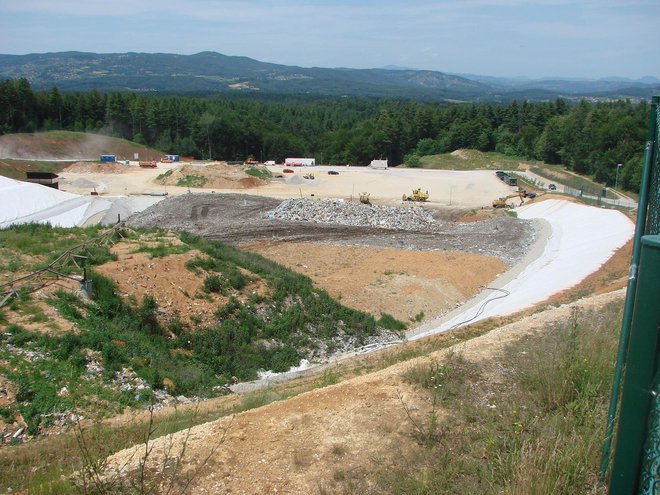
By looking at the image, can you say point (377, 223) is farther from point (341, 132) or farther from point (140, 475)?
point (341, 132)

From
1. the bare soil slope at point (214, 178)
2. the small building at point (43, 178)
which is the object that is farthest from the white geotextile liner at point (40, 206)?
the bare soil slope at point (214, 178)

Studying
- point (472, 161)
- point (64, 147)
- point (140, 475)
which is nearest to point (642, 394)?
point (140, 475)

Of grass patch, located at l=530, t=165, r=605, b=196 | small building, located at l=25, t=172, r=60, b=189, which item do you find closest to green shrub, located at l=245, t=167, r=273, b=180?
small building, located at l=25, t=172, r=60, b=189

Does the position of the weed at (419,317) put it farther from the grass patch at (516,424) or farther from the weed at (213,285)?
the grass patch at (516,424)

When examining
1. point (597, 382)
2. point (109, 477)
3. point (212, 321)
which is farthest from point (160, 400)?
point (597, 382)

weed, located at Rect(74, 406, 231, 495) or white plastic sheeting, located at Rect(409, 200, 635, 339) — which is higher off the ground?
weed, located at Rect(74, 406, 231, 495)

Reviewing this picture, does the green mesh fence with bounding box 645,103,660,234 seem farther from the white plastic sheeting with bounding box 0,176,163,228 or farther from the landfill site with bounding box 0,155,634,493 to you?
the white plastic sheeting with bounding box 0,176,163,228
